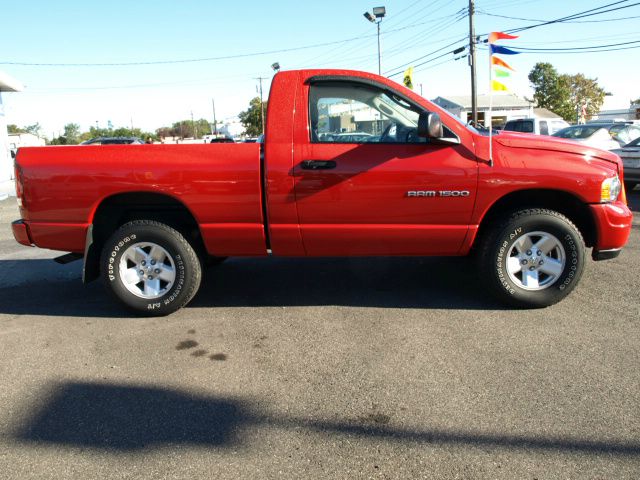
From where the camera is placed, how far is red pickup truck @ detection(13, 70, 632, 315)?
4.15 meters

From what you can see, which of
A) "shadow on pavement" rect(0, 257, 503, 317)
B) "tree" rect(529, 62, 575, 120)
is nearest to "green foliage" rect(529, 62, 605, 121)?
"tree" rect(529, 62, 575, 120)

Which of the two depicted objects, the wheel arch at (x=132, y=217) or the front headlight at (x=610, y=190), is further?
the wheel arch at (x=132, y=217)

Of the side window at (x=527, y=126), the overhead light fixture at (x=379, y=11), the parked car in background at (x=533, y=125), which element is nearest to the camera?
the parked car in background at (x=533, y=125)

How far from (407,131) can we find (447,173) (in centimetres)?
48

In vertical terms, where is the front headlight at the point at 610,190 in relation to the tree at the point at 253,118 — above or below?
below

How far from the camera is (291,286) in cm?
532

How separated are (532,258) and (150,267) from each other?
10.8 ft

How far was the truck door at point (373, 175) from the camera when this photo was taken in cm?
413

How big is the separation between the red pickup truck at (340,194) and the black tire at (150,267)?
0.5 inches

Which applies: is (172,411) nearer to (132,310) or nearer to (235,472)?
(235,472)

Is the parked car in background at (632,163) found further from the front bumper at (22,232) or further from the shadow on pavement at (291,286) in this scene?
the front bumper at (22,232)

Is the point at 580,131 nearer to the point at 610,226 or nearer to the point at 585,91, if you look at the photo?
the point at 610,226

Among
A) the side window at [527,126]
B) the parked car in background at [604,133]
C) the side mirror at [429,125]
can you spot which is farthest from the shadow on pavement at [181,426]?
the side window at [527,126]

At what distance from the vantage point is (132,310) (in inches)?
177
